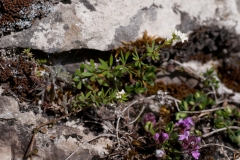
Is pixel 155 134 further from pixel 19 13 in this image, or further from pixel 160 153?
pixel 19 13

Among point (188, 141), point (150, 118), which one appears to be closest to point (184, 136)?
point (188, 141)

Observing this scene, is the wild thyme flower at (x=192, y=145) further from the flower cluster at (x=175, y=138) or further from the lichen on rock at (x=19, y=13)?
the lichen on rock at (x=19, y=13)

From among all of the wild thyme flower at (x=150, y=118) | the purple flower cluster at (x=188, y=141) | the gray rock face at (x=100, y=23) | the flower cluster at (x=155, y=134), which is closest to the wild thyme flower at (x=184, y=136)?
the purple flower cluster at (x=188, y=141)

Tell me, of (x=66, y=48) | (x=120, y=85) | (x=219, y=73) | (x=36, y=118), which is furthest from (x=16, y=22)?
(x=219, y=73)

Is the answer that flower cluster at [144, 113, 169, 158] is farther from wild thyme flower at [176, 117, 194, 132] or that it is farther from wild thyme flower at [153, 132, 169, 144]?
wild thyme flower at [176, 117, 194, 132]

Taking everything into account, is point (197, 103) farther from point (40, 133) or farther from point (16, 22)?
point (16, 22)

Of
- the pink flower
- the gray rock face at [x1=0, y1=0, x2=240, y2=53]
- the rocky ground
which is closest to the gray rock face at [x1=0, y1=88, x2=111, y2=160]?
the rocky ground
